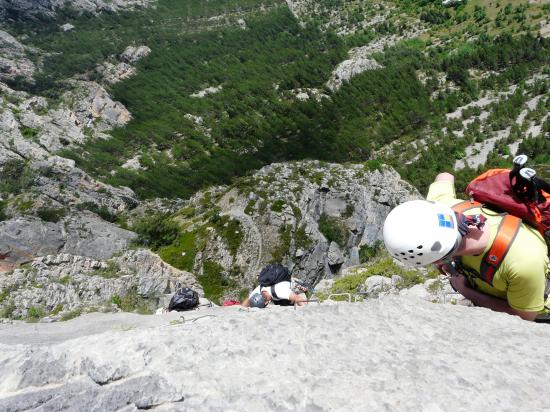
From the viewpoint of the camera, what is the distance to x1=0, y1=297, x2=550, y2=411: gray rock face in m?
2.42

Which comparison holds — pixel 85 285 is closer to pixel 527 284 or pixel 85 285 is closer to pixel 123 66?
pixel 527 284

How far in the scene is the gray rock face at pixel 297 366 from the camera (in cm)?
242

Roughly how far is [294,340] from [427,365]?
3.25 ft

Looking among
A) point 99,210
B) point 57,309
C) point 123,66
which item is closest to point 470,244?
point 57,309

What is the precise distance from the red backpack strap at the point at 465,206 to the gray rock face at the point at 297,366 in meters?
1.04

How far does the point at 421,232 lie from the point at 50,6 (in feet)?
382

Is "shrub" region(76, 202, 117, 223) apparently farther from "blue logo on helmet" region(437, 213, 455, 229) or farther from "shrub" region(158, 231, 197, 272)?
"blue logo on helmet" region(437, 213, 455, 229)

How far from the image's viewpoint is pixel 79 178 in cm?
3488

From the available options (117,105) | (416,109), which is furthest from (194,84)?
(416,109)

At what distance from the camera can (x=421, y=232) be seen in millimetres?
2828

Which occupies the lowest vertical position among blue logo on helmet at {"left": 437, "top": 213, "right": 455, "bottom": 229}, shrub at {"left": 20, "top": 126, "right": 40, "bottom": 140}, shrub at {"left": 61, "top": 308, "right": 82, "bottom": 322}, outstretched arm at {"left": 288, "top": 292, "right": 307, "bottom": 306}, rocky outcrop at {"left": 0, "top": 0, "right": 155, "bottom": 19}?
shrub at {"left": 61, "top": 308, "right": 82, "bottom": 322}

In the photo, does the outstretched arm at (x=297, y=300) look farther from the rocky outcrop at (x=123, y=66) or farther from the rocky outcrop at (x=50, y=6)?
the rocky outcrop at (x=50, y=6)

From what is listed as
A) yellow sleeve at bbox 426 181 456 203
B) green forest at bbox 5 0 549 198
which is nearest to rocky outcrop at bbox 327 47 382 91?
green forest at bbox 5 0 549 198

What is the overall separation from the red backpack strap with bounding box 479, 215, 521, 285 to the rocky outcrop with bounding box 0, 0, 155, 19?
10794cm
